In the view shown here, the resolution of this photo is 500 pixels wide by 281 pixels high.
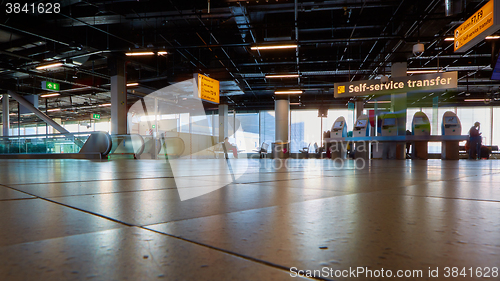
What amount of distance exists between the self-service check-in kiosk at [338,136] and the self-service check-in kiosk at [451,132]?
348 cm

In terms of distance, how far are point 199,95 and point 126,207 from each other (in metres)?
11.0

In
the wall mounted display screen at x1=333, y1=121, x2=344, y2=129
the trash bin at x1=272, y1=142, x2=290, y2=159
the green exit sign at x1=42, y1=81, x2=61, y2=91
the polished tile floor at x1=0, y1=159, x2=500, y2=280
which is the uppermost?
the green exit sign at x1=42, y1=81, x2=61, y2=91

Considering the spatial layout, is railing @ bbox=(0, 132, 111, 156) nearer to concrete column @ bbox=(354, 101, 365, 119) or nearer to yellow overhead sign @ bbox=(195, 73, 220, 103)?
yellow overhead sign @ bbox=(195, 73, 220, 103)

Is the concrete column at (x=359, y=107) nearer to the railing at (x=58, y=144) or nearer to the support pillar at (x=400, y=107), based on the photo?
the support pillar at (x=400, y=107)

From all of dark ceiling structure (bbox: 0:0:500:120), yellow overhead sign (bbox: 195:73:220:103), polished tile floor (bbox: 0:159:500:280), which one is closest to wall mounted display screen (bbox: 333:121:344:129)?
dark ceiling structure (bbox: 0:0:500:120)

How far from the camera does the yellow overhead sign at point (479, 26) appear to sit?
5281 millimetres

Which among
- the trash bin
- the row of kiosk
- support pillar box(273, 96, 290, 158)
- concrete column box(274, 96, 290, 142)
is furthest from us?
concrete column box(274, 96, 290, 142)

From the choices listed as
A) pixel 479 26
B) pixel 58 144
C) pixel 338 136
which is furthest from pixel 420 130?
pixel 58 144

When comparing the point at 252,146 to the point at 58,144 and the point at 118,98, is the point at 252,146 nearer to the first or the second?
the point at 118,98

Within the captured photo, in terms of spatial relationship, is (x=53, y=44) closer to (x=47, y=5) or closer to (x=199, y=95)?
(x=47, y=5)

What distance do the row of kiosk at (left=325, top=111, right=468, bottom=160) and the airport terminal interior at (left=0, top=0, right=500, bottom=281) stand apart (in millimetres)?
64

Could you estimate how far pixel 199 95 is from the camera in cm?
1170

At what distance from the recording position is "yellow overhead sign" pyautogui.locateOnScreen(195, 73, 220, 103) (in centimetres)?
1163

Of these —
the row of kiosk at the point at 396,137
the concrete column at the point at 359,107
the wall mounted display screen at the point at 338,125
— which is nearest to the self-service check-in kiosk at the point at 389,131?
the row of kiosk at the point at 396,137
